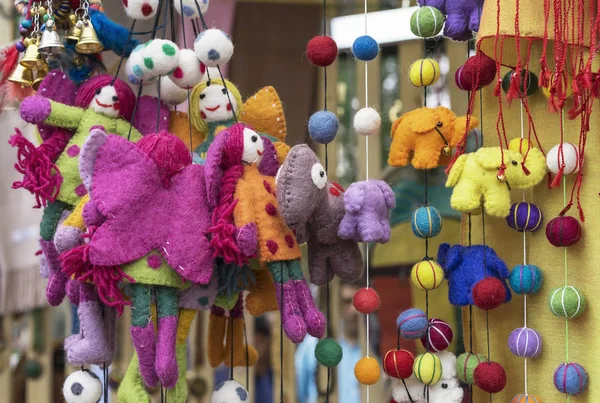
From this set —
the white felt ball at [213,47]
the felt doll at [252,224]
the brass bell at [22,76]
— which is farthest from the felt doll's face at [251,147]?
the brass bell at [22,76]

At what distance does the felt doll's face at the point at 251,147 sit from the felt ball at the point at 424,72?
26cm

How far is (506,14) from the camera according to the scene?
1251 mm

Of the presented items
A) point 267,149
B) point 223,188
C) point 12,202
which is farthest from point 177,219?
point 12,202

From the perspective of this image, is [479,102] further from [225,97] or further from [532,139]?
[225,97]

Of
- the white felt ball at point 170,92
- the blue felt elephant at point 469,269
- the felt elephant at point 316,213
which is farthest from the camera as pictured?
the white felt ball at point 170,92

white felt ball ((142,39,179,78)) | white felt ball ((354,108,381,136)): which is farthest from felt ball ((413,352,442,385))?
white felt ball ((142,39,179,78))

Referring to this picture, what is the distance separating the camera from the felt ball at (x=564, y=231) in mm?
1289

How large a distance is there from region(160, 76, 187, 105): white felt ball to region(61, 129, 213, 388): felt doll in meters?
0.19

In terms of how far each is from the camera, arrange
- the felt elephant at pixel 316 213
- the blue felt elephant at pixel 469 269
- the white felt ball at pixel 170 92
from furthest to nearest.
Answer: the white felt ball at pixel 170 92 → the blue felt elephant at pixel 469 269 → the felt elephant at pixel 316 213

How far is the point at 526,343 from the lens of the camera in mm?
1326

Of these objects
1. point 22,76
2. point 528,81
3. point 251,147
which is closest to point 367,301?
point 251,147

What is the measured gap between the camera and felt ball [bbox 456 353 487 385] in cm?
137

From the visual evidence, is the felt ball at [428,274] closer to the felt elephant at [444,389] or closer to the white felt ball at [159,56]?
the felt elephant at [444,389]

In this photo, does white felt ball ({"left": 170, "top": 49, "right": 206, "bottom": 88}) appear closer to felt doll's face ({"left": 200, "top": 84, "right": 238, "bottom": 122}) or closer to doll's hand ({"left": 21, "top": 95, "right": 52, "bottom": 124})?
felt doll's face ({"left": 200, "top": 84, "right": 238, "bottom": 122})
